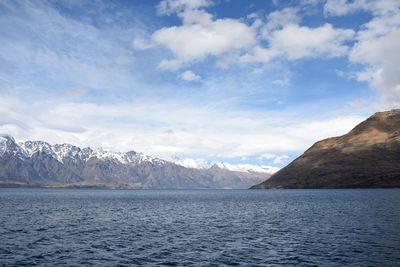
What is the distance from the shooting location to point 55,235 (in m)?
72.2

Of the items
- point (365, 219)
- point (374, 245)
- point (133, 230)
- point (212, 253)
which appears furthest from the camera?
point (365, 219)

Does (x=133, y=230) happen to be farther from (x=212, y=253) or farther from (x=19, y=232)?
(x=212, y=253)

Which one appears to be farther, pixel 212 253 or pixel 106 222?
pixel 106 222

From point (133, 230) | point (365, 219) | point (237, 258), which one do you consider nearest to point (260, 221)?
point (365, 219)

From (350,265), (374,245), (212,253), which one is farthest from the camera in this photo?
(374,245)

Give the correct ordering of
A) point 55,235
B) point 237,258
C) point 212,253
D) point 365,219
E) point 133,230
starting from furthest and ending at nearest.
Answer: point 365,219 → point 133,230 → point 55,235 → point 212,253 → point 237,258

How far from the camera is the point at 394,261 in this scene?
49344 millimetres

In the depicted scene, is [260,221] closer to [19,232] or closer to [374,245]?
[374,245]

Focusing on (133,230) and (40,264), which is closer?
(40,264)

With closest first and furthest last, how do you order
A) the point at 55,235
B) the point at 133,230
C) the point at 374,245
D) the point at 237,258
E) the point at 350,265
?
1. the point at 350,265
2. the point at 237,258
3. the point at 374,245
4. the point at 55,235
5. the point at 133,230

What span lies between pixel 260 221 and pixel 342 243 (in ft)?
114

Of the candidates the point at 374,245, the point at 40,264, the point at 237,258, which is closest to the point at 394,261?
the point at 374,245

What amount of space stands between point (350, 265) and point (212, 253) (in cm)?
1747

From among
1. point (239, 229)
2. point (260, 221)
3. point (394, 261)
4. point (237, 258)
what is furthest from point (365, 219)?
point (237, 258)
